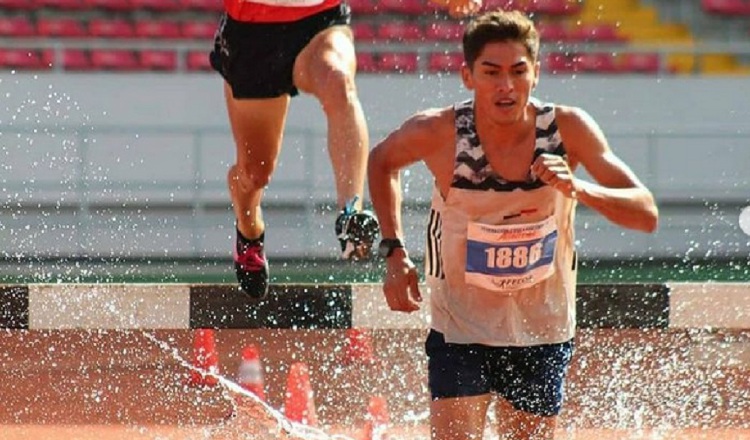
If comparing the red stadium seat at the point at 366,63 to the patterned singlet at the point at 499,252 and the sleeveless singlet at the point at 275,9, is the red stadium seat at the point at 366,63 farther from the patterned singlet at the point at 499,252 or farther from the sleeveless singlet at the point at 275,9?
the patterned singlet at the point at 499,252

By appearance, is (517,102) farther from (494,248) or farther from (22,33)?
(22,33)

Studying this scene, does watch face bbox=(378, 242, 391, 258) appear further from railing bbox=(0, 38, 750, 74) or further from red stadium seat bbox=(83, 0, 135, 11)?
red stadium seat bbox=(83, 0, 135, 11)

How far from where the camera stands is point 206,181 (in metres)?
11.6

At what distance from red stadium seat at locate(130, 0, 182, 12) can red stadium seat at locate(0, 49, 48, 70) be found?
1.23 meters

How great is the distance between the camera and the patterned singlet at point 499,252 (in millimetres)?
3930

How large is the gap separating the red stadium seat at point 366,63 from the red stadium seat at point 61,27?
7.88 ft

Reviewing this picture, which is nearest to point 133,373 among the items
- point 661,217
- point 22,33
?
point 661,217

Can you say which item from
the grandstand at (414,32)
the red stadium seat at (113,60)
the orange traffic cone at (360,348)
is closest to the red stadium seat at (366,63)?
the grandstand at (414,32)

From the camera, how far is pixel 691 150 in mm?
11781

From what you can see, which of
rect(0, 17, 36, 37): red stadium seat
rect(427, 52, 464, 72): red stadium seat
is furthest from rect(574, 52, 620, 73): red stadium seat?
rect(0, 17, 36, 37): red stadium seat

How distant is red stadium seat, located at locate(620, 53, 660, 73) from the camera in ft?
43.6

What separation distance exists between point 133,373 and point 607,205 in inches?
182

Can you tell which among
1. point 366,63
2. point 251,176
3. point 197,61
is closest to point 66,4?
point 197,61

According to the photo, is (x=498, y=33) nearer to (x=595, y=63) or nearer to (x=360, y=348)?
(x=360, y=348)
